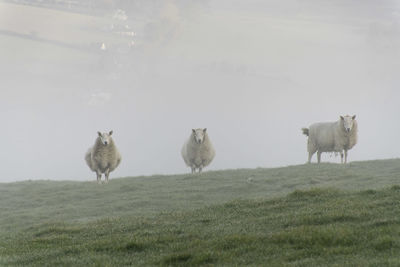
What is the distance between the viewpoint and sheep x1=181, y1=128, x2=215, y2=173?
1471 inches

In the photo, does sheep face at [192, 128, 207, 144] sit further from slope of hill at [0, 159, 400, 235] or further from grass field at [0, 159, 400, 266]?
grass field at [0, 159, 400, 266]

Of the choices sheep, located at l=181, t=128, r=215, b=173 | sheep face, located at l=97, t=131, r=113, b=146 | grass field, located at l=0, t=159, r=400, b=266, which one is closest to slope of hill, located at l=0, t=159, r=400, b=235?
grass field, located at l=0, t=159, r=400, b=266

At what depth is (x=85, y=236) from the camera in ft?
47.6

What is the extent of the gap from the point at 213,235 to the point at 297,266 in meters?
3.13

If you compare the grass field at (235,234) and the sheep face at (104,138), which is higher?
the sheep face at (104,138)

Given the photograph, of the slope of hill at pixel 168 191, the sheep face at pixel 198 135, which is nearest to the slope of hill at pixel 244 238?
the slope of hill at pixel 168 191

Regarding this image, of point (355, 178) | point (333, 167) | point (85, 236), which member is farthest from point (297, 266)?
point (333, 167)

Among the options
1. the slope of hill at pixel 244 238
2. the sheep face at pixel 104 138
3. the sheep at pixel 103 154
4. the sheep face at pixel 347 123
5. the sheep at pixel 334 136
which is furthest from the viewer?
the sheep at pixel 334 136

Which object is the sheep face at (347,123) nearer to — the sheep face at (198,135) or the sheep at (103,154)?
the sheep face at (198,135)

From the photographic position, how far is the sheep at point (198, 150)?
3738 cm

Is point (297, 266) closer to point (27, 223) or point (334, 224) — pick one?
point (334, 224)

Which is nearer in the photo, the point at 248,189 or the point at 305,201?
the point at 305,201

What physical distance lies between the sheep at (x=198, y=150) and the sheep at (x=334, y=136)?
22.7 feet

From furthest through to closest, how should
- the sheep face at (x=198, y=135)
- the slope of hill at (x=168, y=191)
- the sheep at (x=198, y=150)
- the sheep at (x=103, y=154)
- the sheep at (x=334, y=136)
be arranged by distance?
the sheep at (x=198, y=150)
the sheep face at (x=198, y=135)
the sheep at (x=334, y=136)
the sheep at (x=103, y=154)
the slope of hill at (x=168, y=191)
